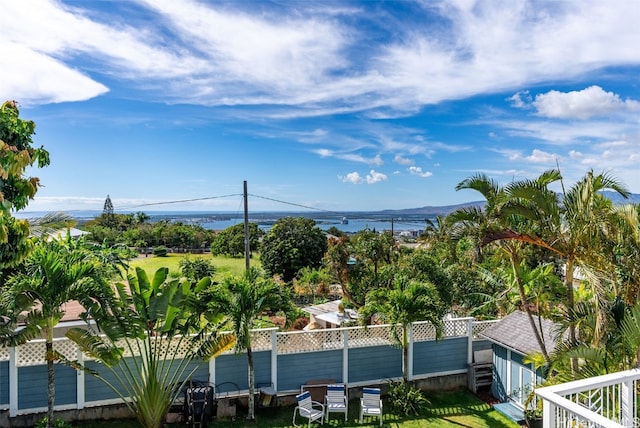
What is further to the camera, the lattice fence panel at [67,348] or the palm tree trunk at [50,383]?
the lattice fence panel at [67,348]

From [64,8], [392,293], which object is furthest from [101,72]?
[392,293]

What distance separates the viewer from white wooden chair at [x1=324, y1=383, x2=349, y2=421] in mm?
8820

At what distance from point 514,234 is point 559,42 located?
5.40 meters

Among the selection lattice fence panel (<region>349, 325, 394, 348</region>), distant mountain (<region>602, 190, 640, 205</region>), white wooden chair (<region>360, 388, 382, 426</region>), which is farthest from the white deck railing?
lattice fence panel (<region>349, 325, 394, 348</region>)

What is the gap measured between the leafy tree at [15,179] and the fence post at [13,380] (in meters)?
3.82

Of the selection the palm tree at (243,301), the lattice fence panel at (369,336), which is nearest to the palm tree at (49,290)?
the palm tree at (243,301)

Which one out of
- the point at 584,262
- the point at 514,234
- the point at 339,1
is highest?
the point at 339,1

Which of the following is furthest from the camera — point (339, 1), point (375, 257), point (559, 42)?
point (375, 257)

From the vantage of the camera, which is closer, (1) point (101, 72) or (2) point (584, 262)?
(2) point (584, 262)

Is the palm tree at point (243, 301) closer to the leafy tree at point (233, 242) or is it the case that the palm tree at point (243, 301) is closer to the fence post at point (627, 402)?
the fence post at point (627, 402)

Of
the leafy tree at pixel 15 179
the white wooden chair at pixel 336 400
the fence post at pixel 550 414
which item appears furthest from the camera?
the white wooden chair at pixel 336 400

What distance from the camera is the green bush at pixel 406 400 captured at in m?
9.22

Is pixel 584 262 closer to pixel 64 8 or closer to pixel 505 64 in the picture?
pixel 505 64

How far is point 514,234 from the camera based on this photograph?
6.72 meters
